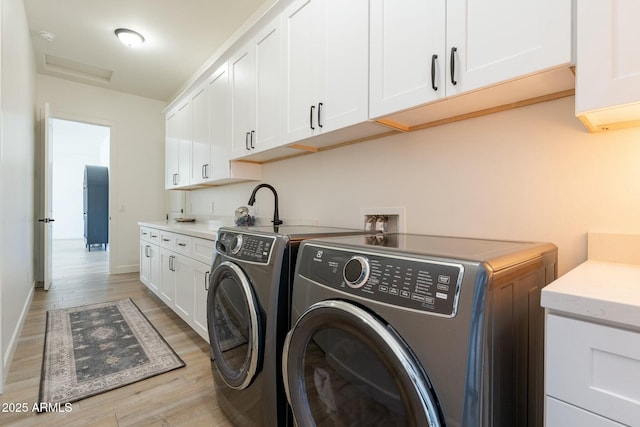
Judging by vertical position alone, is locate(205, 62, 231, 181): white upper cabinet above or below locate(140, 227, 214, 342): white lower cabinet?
above

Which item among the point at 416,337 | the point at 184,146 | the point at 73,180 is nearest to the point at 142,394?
the point at 416,337

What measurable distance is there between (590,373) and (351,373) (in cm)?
52

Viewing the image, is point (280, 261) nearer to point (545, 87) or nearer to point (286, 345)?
point (286, 345)

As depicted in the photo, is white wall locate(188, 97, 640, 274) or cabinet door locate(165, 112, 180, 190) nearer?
white wall locate(188, 97, 640, 274)

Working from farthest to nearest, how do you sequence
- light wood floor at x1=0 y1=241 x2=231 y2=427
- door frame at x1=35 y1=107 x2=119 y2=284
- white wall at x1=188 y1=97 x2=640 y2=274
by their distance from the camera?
1. door frame at x1=35 y1=107 x2=119 y2=284
2. light wood floor at x1=0 y1=241 x2=231 y2=427
3. white wall at x1=188 y1=97 x2=640 y2=274

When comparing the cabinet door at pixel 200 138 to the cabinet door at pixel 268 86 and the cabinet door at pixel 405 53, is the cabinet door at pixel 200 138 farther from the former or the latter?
the cabinet door at pixel 405 53

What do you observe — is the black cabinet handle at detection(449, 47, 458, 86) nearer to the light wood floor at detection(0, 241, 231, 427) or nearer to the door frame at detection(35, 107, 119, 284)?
the light wood floor at detection(0, 241, 231, 427)

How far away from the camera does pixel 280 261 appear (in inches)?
44.2

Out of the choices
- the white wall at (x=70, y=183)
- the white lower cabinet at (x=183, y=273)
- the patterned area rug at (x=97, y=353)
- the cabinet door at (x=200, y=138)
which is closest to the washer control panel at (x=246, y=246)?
the white lower cabinet at (x=183, y=273)

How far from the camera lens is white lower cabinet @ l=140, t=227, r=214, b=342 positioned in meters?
2.12

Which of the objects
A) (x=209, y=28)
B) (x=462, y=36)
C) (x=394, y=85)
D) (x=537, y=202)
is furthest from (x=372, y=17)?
(x=209, y=28)

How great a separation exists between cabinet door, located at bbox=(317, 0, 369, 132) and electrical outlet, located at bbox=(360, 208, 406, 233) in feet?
1.65

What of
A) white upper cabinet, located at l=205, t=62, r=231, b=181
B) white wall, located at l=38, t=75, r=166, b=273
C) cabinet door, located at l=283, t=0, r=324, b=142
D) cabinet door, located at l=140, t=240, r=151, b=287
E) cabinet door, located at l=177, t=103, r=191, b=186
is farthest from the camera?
white wall, located at l=38, t=75, r=166, b=273

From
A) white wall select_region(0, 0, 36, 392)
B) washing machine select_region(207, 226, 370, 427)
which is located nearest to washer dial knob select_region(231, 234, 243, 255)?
washing machine select_region(207, 226, 370, 427)
